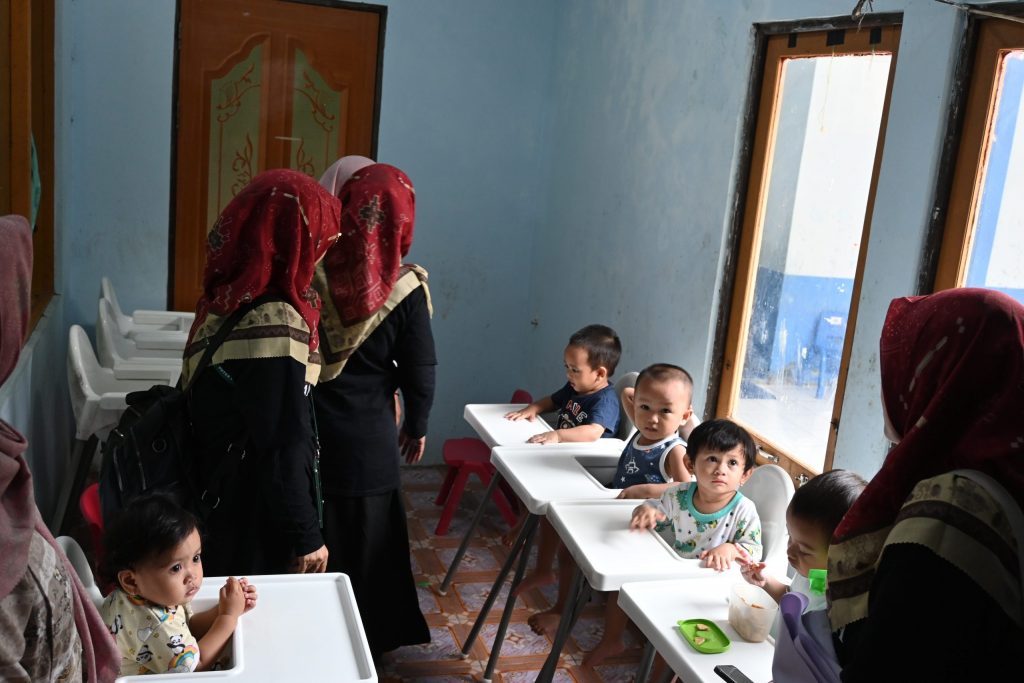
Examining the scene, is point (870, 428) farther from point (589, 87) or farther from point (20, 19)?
point (20, 19)

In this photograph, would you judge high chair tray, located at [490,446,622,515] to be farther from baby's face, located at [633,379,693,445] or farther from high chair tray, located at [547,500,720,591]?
baby's face, located at [633,379,693,445]

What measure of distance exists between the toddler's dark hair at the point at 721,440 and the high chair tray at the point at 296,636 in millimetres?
970

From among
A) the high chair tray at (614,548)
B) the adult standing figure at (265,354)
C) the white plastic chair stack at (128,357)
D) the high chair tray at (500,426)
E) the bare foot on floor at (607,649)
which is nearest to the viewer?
the adult standing figure at (265,354)

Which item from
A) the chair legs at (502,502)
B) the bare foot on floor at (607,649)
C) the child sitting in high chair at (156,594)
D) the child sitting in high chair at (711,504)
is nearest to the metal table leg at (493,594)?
the bare foot on floor at (607,649)

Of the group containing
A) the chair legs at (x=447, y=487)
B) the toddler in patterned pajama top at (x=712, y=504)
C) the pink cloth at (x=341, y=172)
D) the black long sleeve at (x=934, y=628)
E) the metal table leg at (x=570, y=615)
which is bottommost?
the chair legs at (x=447, y=487)

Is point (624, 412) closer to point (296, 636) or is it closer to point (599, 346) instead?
point (599, 346)

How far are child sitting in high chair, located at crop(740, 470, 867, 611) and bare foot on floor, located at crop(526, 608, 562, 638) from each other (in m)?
1.54

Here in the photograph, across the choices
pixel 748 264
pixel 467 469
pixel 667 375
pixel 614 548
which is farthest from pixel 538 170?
pixel 614 548

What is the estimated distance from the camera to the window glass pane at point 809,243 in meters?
2.63

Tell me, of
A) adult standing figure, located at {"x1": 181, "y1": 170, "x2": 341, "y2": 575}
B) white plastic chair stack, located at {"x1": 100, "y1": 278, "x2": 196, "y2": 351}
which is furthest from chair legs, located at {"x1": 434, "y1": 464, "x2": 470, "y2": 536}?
adult standing figure, located at {"x1": 181, "y1": 170, "x2": 341, "y2": 575}

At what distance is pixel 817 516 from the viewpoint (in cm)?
174

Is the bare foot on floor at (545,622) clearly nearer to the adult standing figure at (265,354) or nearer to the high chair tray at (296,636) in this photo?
the adult standing figure at (265,354)

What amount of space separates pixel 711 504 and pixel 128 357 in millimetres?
2609

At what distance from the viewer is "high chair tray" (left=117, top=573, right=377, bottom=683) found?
1.52 meters
